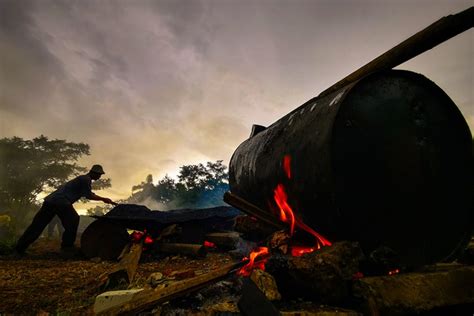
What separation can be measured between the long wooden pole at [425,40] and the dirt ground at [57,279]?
395cm

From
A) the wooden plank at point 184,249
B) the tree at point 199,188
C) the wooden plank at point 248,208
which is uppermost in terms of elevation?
the tree at point 199,188

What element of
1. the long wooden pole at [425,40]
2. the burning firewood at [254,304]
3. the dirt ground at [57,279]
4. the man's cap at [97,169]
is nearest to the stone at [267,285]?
the burning firewood at [254,304]

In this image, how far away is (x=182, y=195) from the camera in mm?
25031

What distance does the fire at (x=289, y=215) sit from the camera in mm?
2732

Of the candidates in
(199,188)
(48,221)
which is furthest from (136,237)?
(199,188)

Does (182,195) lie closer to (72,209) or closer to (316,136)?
(72,209)

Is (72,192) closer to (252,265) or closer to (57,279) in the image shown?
(57,279)

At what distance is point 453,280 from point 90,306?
3711mm

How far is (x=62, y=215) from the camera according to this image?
6641mm

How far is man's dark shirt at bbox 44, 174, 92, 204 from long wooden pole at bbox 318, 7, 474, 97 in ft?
23.8

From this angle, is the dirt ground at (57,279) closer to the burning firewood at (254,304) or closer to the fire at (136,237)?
the fire at (136,237)

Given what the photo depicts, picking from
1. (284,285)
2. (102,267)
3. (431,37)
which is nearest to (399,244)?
(284,285)

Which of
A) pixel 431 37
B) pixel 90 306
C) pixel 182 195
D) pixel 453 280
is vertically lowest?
pixel 90 306

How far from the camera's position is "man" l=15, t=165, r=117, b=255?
20.9 ft
